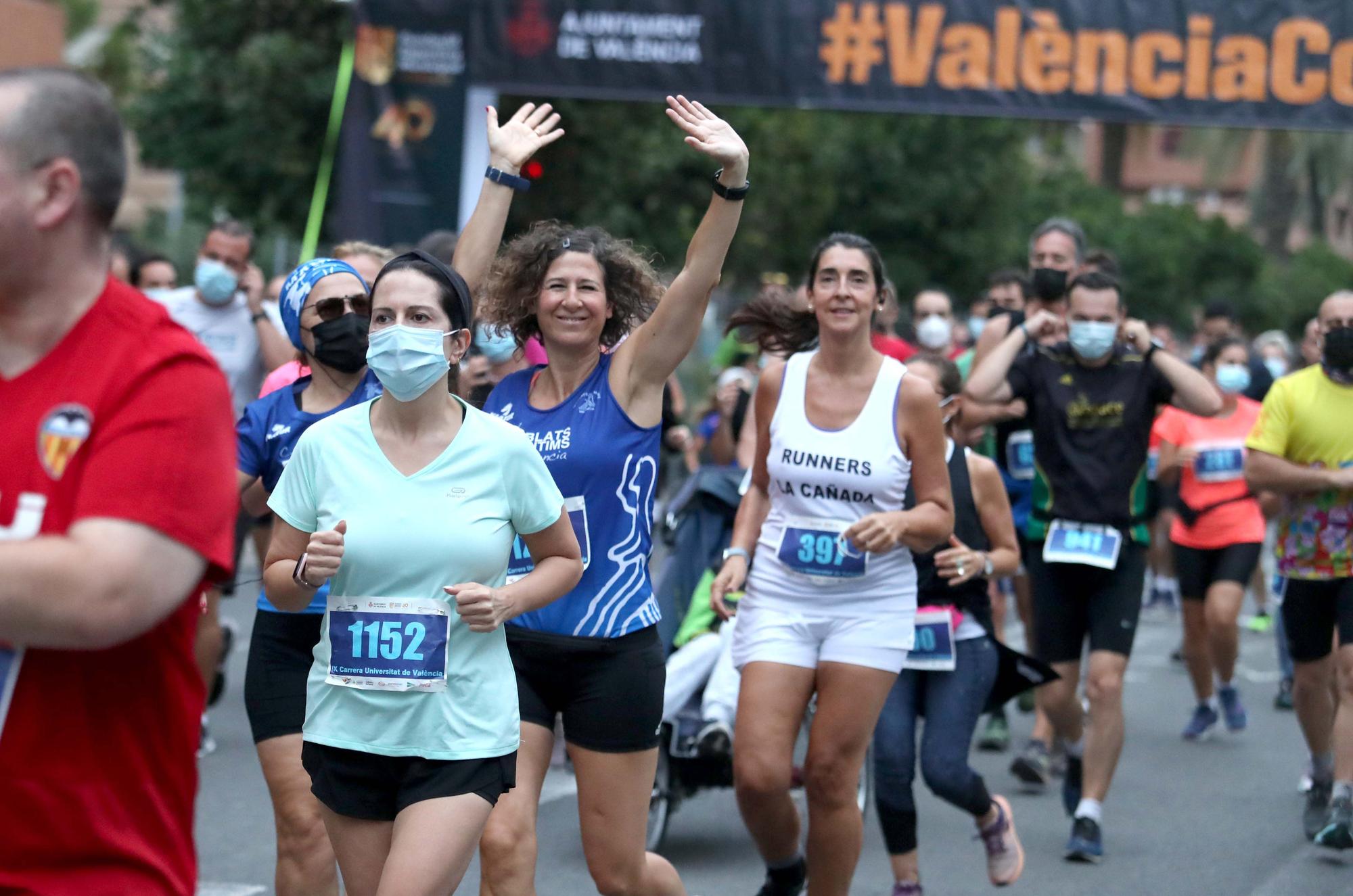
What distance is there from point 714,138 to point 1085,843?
3.63 meters

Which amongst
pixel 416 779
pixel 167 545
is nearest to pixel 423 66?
pixel 416 779

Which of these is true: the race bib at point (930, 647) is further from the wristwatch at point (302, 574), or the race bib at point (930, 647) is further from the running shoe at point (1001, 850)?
the wristwatch at point (302, 574)

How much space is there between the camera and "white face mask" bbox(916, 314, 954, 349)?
1105cm

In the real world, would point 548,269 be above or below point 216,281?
above

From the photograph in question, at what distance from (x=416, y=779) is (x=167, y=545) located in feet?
5.59

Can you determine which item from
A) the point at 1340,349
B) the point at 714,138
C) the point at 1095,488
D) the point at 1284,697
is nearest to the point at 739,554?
the point at 714,138

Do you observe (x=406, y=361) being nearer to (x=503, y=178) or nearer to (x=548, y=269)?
(x=548, y=269)

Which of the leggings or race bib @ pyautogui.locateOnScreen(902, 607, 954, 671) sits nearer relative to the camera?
the leggings

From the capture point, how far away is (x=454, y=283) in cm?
426

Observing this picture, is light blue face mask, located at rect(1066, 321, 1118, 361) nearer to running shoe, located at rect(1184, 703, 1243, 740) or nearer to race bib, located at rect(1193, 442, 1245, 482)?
race bib, located at rect(1193, 442, 1245, 482)

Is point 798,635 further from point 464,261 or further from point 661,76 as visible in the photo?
point 661,76

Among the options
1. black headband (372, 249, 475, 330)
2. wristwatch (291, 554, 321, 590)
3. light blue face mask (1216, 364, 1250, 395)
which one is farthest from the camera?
light blue face mask (1216, 364, 1250, 395)

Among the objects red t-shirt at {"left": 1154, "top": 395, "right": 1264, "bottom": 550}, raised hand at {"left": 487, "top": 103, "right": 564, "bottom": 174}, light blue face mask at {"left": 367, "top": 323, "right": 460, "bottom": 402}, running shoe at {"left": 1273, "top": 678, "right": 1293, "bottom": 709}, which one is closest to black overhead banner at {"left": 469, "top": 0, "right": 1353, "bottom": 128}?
red t-shirt at {"left": 1154, "top": 395, "right": 1264, "bottom": 550}

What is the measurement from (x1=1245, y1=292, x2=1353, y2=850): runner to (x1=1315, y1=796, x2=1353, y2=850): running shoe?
1.11 ft
